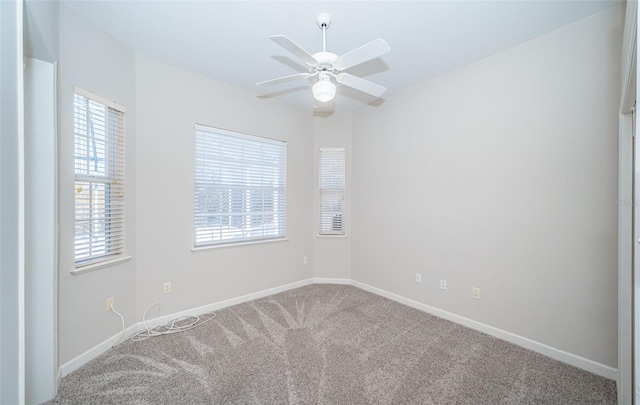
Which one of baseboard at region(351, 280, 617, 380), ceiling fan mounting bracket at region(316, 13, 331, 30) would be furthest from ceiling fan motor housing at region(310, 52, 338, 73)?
baseboard at region(351, 280, 617, 380)

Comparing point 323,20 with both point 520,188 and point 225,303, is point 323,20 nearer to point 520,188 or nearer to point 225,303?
point 520,188

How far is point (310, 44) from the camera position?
2328 millimetres

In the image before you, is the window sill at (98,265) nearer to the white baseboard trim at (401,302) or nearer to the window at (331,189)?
the white baseboard trim at (401,302)

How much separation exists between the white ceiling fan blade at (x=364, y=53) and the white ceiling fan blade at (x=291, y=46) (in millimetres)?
188

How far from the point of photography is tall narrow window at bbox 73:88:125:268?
209 cm

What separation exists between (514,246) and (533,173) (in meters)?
0.67

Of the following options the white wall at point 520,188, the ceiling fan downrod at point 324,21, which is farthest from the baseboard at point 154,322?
the ceiling fan downrod at point 324,21

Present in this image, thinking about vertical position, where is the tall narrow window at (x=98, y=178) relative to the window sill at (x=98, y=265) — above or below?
above

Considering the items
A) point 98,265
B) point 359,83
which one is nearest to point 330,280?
point 98,265

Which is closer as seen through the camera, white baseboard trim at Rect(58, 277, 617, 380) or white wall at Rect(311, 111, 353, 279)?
white baseboard trim at Rect(58, 277, 617, 380)

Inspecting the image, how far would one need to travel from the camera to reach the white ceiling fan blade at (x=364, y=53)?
1521 mm

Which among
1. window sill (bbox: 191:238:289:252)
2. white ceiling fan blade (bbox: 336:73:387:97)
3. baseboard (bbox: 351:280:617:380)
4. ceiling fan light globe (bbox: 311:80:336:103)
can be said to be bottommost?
baseboard (bbox: 351:280:617:380)

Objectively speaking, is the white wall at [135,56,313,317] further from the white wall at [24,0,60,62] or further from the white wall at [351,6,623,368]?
the white wall at [351,6,623,368]

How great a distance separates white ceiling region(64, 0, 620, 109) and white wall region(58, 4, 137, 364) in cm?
17
